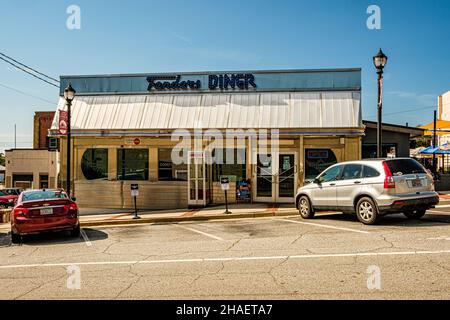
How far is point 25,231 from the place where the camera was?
438 inches

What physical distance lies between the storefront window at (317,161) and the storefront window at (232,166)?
269cm

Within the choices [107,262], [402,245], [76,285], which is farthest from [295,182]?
[76,285]

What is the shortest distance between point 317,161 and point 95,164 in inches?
394

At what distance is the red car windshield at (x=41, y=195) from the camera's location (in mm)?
11830

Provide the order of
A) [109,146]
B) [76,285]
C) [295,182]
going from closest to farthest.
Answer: [76,285] → [295,182] → [109,146]

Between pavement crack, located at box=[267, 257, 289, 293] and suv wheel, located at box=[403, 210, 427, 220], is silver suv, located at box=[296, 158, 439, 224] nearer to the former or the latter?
suv wheel, located at box=[403, 210, 427, 220]

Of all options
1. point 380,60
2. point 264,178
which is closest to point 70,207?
point 264,178

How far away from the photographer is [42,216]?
11.2 meters

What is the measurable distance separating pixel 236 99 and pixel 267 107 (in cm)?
150

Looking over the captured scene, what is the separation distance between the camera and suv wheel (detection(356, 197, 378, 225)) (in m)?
10.9

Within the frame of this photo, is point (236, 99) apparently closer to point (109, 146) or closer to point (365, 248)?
point (109, 146)

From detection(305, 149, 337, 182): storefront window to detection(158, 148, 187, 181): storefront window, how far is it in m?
5.32

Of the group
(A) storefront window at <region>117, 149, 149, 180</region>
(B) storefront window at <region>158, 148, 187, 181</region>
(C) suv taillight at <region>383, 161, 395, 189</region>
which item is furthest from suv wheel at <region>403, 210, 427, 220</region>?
(A) storefront window at <region>117, 149, 149, 180</region>

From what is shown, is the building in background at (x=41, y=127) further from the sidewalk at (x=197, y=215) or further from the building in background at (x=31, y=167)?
the sidewalk at (x=197, y=215)
